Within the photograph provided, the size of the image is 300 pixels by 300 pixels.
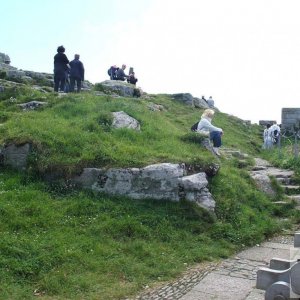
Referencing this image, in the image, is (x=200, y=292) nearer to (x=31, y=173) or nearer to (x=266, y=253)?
(x=266, y=253)

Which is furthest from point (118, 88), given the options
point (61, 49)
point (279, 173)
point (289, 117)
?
point (289, 117)

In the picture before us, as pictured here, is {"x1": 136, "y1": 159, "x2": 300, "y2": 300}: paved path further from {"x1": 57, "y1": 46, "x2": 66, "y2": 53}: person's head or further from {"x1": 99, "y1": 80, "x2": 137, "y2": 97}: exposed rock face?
{"x1": 99, "y1": 80, "x2": 137, "y2": 97}: exposed rock face

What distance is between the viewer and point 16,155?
9.33m

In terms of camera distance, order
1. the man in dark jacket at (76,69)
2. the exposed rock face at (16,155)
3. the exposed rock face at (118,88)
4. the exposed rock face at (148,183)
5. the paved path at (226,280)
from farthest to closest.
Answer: the exposed rock face at (118,88) → the man in dark jacket at (76,69) → the exposed rock face at (16,155) → the exposed rock face at (148,183) → the paved path at (226,280)

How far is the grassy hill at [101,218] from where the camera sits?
610 centimetres

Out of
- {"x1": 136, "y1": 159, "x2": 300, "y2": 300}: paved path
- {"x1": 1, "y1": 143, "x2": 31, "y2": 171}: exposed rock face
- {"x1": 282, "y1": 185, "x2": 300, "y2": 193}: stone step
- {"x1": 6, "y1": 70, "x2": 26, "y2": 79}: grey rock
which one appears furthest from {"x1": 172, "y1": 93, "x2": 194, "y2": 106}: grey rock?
{"x1": 136, "y1": 159, "x2": 300, "y2": 300}: paved path

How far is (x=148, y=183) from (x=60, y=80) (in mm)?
9255

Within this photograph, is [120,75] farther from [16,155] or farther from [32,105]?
[16,155]

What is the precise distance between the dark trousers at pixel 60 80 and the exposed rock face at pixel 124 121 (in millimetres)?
5052

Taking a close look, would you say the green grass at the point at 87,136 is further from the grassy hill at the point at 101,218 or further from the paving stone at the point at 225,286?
the paving stone at the point at 225,286

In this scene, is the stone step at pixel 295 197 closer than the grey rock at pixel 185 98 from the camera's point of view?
Yes

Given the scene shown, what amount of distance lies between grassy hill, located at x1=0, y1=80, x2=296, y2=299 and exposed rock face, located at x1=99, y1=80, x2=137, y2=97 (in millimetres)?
7287

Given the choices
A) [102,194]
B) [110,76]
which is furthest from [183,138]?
[110,76]

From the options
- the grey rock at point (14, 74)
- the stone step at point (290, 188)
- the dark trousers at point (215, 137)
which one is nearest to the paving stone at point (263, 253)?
the stone step at point (290, 188)
